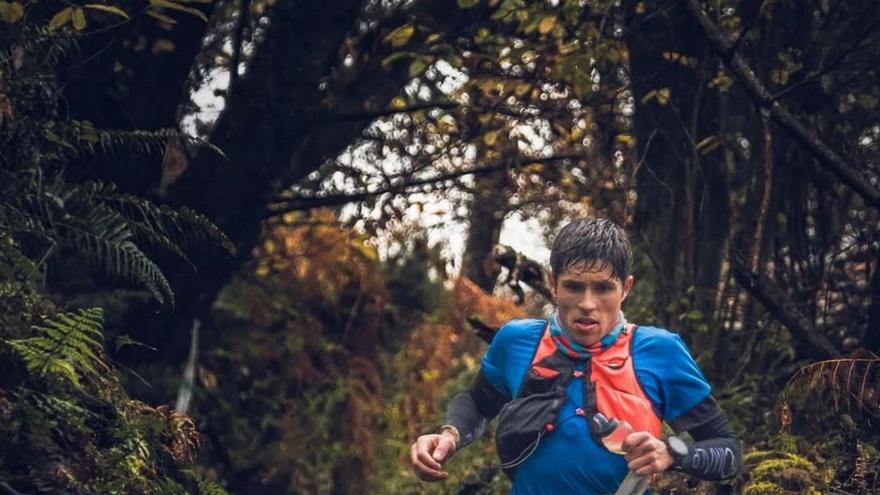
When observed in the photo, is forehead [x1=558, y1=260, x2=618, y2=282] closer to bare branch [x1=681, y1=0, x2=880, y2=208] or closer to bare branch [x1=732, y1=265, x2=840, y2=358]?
bare branch [x1=732, y1=265, x2=840, y2=358]

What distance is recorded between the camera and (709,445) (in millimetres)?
4488

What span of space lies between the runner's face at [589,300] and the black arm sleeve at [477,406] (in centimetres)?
45

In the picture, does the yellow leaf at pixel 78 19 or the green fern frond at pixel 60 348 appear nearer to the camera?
the green fern frond at pixel 60 348

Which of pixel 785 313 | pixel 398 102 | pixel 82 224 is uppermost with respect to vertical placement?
pixel 398 102

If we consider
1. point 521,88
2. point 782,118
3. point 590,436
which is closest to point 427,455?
point 590,436

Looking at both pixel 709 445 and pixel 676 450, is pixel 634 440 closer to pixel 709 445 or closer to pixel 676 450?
pixel 676 450

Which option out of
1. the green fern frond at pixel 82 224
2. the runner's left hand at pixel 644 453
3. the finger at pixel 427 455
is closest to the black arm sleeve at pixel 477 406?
the finger at pixel 427 455

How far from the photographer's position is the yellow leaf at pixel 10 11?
17.2 feet

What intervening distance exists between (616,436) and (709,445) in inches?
11.7

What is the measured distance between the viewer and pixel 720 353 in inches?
305

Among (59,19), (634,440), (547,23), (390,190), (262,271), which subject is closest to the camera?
(634,440)

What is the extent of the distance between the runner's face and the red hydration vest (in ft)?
0.23

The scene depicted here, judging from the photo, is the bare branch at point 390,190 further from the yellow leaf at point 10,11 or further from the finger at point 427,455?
the finger at point 427,455

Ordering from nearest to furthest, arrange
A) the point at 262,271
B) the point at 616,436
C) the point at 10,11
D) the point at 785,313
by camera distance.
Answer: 1. the point at 616,436
2. the point at 10,11
3. the point at 785,313
4. the point at 262,271
